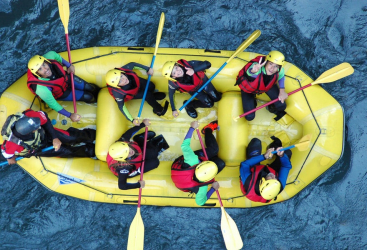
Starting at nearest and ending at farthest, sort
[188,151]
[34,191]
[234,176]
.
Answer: [188,151], [234,176], [34,191]

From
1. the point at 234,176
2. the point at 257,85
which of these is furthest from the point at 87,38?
the point at 234,176

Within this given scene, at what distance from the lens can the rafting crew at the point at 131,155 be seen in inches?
126

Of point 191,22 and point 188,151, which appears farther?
point 191,22

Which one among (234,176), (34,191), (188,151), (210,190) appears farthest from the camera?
(34,191)

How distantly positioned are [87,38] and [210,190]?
291cm

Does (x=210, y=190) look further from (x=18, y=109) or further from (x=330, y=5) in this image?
(x=330, y=5)

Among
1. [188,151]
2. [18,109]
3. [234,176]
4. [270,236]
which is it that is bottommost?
[270,236]

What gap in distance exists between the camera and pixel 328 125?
3664 mm

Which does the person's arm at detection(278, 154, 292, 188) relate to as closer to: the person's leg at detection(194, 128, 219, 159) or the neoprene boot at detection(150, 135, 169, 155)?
the person's leg at detection(194, 128, 219, 159)

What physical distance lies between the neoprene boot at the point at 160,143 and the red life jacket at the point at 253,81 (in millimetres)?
1272

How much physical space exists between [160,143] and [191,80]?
3.38 ft

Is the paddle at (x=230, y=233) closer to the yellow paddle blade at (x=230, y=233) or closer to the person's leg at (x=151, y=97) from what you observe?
the yellow paddle blade at (x=230, y=233)

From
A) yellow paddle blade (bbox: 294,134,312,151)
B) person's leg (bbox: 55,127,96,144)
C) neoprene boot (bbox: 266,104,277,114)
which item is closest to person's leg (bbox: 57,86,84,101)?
person's leg (bbox: 55,127,96,144)

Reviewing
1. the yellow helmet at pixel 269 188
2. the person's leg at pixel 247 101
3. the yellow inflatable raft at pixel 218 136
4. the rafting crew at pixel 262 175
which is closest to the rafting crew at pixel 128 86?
the yellow inflatable raft at pixel 218 136
